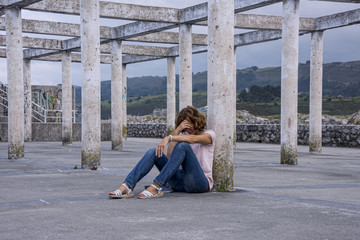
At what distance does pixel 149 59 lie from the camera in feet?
90.9

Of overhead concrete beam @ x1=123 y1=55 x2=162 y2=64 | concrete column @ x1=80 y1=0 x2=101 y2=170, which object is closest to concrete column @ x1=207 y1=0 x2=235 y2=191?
concrete column @ x1=80 y1=0 x2=101 y2=170

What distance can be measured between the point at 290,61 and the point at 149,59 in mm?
15460

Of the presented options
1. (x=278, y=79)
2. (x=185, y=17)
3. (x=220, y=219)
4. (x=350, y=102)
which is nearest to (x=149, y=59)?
(x=185, y=17)

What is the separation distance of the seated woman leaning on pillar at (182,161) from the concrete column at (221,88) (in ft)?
1.66

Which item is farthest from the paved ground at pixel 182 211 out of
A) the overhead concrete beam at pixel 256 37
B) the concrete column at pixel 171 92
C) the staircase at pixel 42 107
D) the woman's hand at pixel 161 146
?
the staircase at pixel 42 107

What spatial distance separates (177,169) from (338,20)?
1252 centimetres

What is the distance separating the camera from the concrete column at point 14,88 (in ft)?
44.7

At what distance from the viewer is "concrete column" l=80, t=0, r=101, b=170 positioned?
10.9 metres

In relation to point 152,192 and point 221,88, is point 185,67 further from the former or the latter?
point 152,192

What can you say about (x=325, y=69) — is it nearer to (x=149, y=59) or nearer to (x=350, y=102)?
(x=350, y=102)

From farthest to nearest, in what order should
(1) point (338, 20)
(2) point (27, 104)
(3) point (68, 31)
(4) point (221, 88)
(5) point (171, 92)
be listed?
(2) point (27, 104) < (5) point (171, 92) < (3) point (68, 31) < (1) point (338, 20) < (4) point (221, 88)

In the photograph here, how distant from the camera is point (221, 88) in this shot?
7340mm

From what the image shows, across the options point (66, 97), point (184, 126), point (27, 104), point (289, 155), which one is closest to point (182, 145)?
point (184, 126)

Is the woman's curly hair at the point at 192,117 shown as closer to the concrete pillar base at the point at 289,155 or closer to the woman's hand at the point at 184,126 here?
the woman's hand at the point at 184,126
